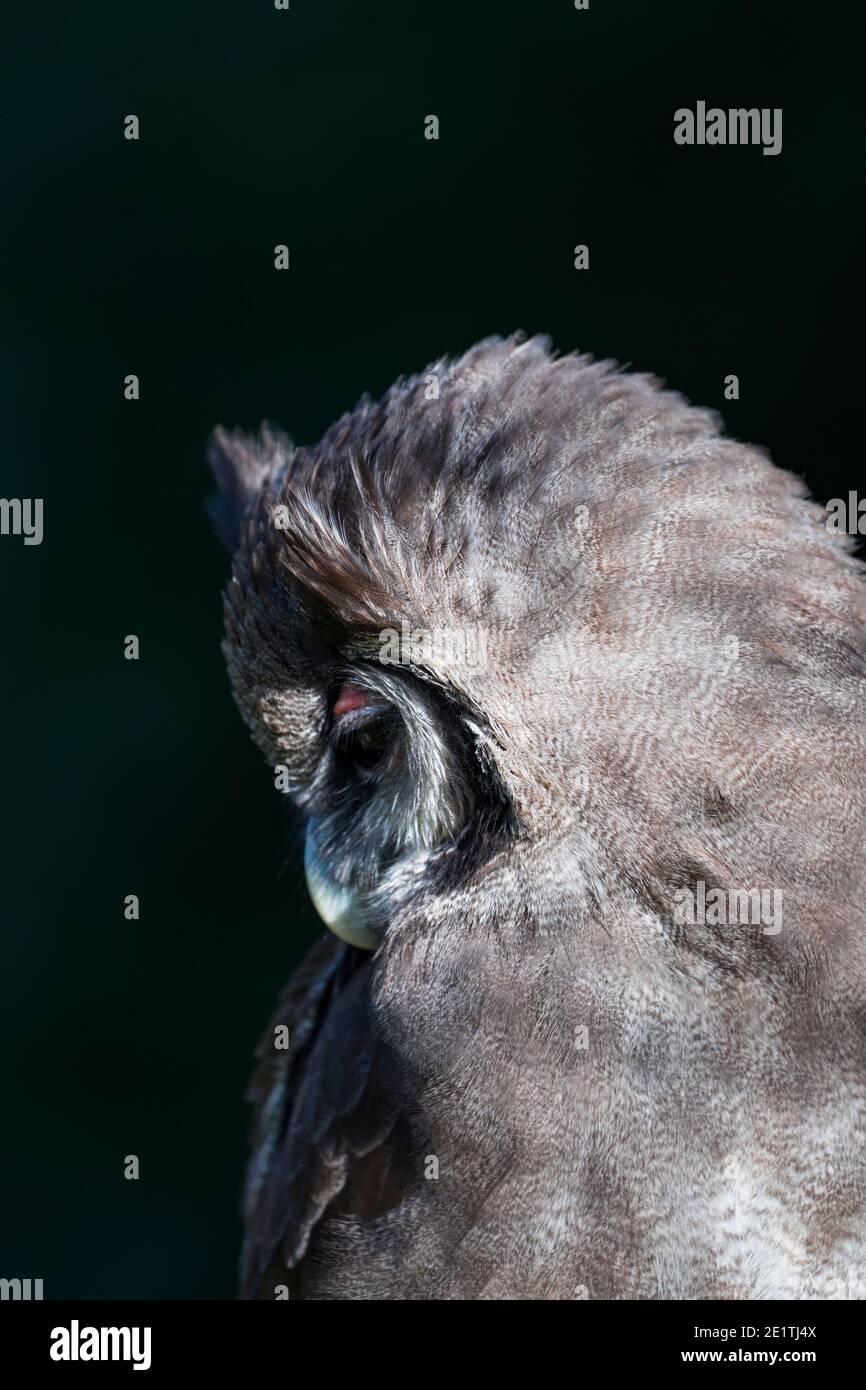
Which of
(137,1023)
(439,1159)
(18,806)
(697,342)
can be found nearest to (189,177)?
(697,342)

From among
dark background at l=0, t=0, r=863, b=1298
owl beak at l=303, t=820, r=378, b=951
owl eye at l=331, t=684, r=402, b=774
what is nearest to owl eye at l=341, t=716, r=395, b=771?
owl eye at l=331, t=684, r=402, b=774

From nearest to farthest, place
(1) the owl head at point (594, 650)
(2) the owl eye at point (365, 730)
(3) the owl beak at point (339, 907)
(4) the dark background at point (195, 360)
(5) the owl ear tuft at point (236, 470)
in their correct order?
(1) the owl head at point (594, 650) → (2) the owl eye at point (365, 730) → (3) the owl beak at point (339, 907) → (5) the owl ear tuft at point (236, 470) → (4) the dark background at point (195, 360)

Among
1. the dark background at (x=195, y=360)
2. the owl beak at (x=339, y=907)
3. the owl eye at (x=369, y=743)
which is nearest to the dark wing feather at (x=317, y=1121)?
the owl beak at (x=339, y=907)

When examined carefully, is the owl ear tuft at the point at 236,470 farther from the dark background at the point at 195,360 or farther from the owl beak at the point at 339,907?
the dark background at the point at 195,360

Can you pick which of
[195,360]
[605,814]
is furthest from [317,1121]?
[195,360]

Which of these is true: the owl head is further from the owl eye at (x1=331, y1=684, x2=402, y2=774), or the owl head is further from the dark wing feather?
the dark wing feather

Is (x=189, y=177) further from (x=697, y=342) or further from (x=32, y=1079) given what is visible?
(x=32, y=1079)
